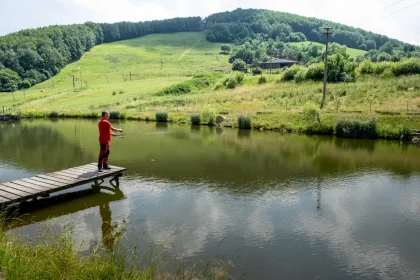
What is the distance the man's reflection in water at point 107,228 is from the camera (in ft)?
36.1

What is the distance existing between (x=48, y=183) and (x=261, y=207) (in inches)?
334

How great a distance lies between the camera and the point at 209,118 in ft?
140

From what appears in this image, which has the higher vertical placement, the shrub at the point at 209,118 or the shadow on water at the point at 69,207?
the shrub at the point at 209,118

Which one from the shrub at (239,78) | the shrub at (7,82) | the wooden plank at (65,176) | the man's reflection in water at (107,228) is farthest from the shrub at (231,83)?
the man's reflection in water at (107,228)

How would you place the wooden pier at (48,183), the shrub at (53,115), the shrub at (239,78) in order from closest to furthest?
the wooden pier at (48,183), the shrub at (53,115), the shrub at (239,78)

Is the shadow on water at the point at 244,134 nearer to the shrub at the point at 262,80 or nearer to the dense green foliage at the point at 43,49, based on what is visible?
Result: the shrub at the point at 262,80

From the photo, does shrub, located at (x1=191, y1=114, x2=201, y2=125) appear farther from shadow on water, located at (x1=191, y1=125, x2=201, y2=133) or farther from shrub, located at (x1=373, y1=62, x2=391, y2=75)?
shrub, located at (x1=373, y1=62, x2=391, y2=75)

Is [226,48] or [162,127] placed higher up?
[226,48]

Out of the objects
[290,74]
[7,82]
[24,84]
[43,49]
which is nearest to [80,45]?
[43,49]

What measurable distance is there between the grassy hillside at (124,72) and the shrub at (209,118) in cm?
2432

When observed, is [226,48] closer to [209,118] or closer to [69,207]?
[209,118]

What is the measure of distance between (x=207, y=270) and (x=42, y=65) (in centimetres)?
12298

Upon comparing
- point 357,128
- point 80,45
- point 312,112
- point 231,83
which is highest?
point 80,45

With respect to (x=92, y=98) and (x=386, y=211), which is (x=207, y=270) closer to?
(x=386, y=211)
